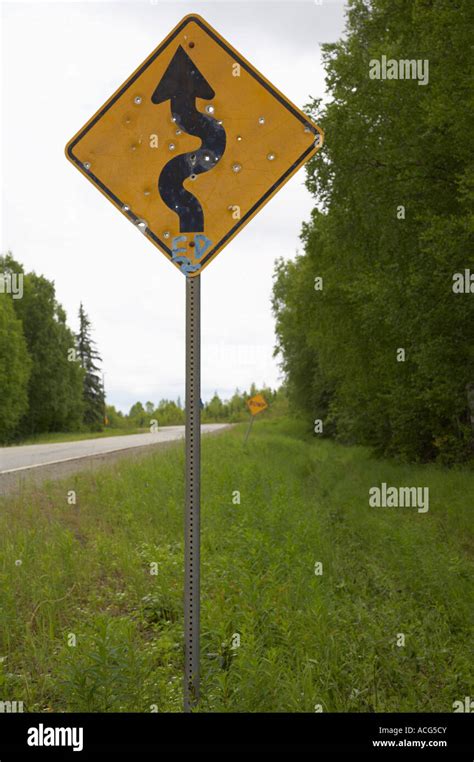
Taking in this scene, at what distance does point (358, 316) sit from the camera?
58.6 feet

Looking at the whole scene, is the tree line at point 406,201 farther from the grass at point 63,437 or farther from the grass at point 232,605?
the grass at point 63,437

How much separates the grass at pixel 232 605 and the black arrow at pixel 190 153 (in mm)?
2643

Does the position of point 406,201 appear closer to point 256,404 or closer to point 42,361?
point 256,404

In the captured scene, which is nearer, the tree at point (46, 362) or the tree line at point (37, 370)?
the tree line at point (37, 370)

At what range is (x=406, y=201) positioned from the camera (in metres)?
12.1

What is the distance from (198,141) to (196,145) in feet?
0.08

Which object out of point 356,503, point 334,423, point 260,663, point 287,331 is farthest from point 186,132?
point 287,331

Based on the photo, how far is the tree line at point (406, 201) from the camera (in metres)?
10.3

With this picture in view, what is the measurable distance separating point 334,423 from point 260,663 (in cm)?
3068

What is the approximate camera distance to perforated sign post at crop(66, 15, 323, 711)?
343 cm
